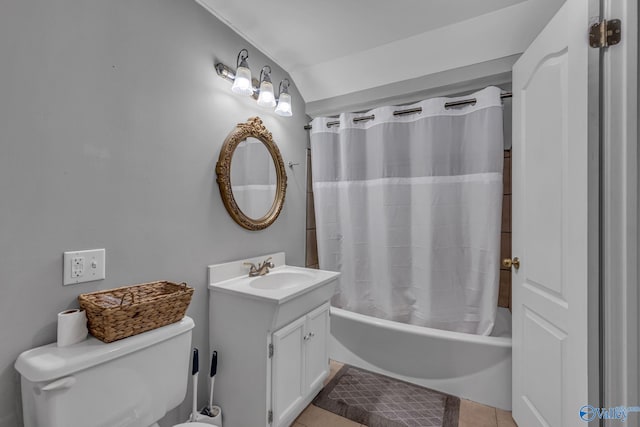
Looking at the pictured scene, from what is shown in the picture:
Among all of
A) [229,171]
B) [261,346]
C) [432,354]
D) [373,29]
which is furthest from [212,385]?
[373,29]

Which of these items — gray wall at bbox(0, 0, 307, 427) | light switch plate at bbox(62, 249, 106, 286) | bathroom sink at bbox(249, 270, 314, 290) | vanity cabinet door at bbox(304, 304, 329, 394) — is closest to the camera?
gray wall at bbox(0, 0, 307, 427)

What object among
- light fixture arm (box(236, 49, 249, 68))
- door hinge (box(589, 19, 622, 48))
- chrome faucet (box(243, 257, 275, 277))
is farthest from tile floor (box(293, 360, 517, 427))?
light fixture arm (box(236, 49, 249, 68))

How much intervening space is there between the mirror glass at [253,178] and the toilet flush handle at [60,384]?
42.1 inches

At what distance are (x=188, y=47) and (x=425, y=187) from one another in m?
1.72

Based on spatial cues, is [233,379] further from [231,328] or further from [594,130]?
[594,130]

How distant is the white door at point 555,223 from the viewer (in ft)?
3.20

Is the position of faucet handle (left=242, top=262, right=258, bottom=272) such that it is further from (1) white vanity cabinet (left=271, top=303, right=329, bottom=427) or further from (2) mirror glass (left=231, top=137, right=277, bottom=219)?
(1) white vanity cabinet (left=271, top=303, right=329, bottom=427)

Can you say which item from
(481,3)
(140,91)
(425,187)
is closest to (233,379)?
(140,91)

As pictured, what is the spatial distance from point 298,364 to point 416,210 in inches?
51.9

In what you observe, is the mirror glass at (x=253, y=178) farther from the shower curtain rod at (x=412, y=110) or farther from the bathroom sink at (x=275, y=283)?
the shower curtain rod at (x=412, y=110)

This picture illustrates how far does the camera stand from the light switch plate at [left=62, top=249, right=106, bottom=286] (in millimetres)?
1001

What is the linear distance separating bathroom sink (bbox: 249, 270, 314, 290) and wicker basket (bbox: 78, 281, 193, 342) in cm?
58

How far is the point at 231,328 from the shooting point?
1.42m

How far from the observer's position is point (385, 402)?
170 cm
